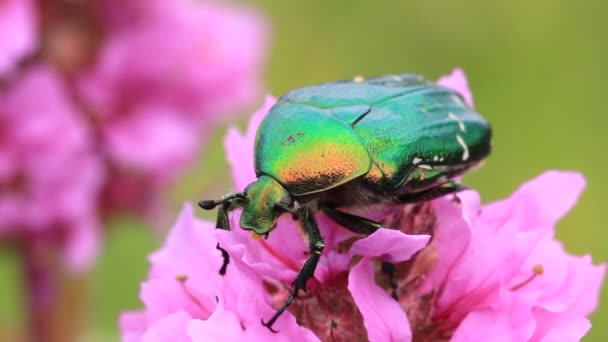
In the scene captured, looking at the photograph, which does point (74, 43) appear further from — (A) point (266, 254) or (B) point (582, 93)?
(B) point (582, 93)

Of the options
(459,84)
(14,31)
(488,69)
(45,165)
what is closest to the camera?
(459,84)

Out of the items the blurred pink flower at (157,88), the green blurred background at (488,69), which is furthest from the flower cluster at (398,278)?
the green blurred background at (488,69)

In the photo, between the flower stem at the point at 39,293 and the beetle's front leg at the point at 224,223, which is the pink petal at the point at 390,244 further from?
Result: the flower stem at the point at 39,293

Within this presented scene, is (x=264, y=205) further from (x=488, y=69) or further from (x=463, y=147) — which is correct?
(x=488, y=69)

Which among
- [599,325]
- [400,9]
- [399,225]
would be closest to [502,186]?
[599,325]

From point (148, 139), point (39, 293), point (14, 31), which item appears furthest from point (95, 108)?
point (39, 293)
